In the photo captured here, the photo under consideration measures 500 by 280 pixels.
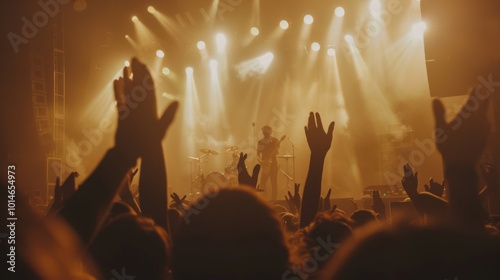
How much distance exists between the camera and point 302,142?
60.2 ft

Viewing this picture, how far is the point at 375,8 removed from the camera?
1480cm

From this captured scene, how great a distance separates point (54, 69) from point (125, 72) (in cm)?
1277

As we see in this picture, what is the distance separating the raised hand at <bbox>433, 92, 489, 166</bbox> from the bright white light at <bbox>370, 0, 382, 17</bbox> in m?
13.7

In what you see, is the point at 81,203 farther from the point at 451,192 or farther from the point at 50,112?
the point at 50,112

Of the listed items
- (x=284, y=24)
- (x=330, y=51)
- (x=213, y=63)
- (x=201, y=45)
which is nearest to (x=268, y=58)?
(x=284, y=24)

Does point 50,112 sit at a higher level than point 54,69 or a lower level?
lower

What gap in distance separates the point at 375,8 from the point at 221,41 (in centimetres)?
591

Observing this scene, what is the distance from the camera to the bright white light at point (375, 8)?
14672 mm

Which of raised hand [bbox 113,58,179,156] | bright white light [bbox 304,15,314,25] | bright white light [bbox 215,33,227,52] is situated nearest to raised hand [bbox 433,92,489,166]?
raised hand [bbox 113,58,179,156]

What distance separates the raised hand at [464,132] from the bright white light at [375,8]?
13712 mm

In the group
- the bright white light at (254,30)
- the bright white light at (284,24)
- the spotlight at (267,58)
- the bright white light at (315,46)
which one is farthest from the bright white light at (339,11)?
the spotlight at (267,58)

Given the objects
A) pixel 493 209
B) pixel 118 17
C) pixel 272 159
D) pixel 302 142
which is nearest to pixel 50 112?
pixel 118 17

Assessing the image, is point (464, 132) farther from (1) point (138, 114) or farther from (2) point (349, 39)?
(2) point (349, 39)

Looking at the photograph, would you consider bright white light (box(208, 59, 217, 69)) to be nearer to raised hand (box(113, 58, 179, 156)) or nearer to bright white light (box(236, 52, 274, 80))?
bright white light (box(236, 52, 274, 80))
